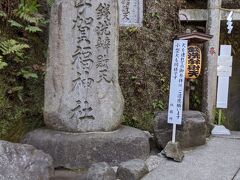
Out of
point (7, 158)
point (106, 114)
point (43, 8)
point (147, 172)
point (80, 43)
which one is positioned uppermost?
point (43, 8)

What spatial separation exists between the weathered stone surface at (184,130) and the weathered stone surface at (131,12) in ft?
7.32

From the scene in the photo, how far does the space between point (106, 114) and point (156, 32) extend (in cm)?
285

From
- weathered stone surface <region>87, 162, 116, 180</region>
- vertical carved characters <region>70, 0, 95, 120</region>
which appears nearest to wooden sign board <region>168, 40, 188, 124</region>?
vertical carved characters <region>70, 0, 95, 120</region>

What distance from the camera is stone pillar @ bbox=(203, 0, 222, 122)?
731 centimetres

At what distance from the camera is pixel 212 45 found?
7.32m

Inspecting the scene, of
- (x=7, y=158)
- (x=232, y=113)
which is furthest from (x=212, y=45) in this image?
(x=7, y=158)

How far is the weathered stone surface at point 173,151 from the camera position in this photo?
208 inches

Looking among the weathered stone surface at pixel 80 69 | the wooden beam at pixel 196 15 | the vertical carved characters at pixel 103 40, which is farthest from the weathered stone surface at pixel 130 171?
the wooden beam at pixel 196 15

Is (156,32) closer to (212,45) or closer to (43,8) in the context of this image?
(212,45)

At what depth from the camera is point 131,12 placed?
7.18 meters

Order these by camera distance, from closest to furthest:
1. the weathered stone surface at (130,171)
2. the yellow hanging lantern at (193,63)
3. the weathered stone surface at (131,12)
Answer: the weathered stone surface at (130,171) < the yellow hanging lantern at (193,63) < the weathered stone surface at (131,12)

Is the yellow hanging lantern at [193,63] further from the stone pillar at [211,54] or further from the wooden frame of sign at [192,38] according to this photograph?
the stone pillar at [211,54]

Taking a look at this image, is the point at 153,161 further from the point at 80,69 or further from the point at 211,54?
the point at 211,54

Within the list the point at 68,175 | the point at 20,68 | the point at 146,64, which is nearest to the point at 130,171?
the point at 68,175
